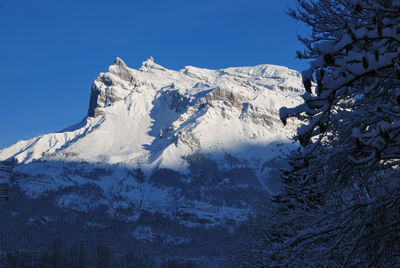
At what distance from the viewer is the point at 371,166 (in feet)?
17.4

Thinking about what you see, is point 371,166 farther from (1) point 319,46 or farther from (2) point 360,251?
(1) point 319,46

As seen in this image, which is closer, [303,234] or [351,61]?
[351,61]

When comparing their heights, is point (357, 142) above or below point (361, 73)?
below

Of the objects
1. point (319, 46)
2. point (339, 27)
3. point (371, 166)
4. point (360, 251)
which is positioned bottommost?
point (360, 251)

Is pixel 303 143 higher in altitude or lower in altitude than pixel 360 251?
higher

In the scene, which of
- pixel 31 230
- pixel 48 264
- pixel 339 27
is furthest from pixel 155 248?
pixel 339 27

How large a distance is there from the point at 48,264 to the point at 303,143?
93.3 metres

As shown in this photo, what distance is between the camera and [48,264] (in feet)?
294

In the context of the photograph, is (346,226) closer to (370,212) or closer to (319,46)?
(370,212)

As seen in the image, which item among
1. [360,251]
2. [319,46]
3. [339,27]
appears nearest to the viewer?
[319,46]

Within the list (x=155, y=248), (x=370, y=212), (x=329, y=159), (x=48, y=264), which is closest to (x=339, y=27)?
(x=329, y=159)

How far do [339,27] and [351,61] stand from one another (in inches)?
160

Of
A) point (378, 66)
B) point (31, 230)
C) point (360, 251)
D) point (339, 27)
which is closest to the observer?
point (378, 66)

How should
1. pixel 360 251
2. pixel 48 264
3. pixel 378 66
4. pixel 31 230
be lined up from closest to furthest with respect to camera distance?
pixel 378 66 → pixel 360 251 → pixel 48 264 → pixel 31 230
